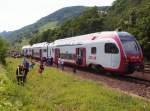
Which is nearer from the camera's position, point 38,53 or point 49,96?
point 49,96

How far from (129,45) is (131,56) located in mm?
1062

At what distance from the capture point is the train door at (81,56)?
115 ft

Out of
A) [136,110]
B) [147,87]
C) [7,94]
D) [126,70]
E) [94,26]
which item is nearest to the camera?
[136,110]

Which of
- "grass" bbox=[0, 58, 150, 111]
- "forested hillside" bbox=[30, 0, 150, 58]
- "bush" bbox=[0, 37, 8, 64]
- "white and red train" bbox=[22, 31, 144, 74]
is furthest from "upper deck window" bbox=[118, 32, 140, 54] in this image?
"bush" bbox=[0, 37, 8, 64]

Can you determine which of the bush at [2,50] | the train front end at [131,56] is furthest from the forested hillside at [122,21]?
the bush at [2,50]

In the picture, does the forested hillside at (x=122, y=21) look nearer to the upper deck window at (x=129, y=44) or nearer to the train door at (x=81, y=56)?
the train door at (x=81, y=56)

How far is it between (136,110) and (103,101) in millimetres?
2428

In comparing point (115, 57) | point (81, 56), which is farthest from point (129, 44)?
point (81, 56)

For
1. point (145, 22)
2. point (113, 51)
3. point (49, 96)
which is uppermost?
point (145, 22)

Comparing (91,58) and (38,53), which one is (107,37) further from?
(38,53)

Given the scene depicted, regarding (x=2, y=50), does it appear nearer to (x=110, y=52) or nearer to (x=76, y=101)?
(x=110, y=52)

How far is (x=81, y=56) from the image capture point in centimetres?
3619

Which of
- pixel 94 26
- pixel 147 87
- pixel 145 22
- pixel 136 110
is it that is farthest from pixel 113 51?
pixel 94 26

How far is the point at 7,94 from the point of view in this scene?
61.5ft
